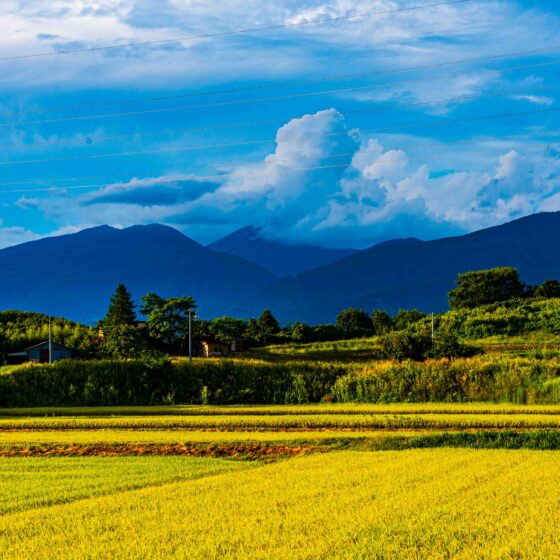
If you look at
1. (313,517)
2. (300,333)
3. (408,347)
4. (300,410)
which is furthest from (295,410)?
(300,333)

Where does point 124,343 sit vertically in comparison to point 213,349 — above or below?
above

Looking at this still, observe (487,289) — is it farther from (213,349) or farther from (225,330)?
(213,349)

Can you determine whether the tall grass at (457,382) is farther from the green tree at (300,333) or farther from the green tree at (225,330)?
the green tree at (300,333)

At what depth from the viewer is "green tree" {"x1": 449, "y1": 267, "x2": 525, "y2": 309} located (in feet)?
377

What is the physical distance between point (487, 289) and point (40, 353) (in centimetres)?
6421

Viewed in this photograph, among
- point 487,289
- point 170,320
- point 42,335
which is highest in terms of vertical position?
point 487,289

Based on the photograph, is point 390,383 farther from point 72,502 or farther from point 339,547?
point 339,547

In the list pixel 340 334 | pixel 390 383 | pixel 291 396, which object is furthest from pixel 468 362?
pixel 340 334

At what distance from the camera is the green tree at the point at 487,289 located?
11494 centimetres

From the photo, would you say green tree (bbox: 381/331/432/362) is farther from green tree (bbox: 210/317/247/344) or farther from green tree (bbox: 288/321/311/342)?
green tree (bbox: 288/321/311/342)

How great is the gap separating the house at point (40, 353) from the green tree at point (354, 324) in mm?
46598

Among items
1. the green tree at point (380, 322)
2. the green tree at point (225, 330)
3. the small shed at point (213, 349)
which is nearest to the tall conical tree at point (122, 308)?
the green tree at point (225, 330)

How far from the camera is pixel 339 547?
10.9 metres

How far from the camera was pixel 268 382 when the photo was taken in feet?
150
